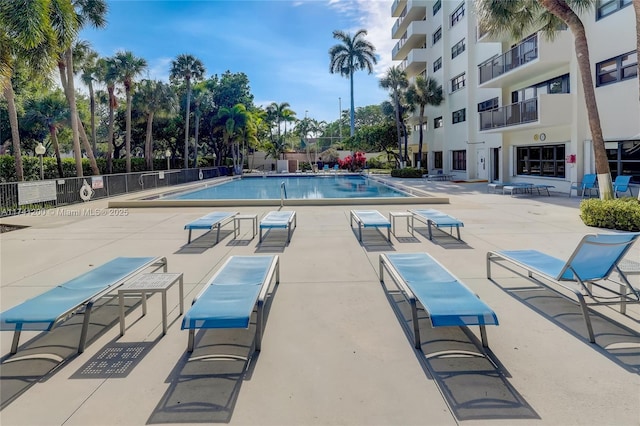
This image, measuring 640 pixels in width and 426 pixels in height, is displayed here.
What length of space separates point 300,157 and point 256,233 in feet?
179

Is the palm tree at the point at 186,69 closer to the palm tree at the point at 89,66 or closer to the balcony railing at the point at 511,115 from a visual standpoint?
the palm tree at the point at 89,66

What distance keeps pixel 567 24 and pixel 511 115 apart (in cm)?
1005

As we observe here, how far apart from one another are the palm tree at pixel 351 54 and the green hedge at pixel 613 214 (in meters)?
46.2

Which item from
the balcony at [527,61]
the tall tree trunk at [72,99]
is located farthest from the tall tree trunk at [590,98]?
the tall tree trunk at [72,99]

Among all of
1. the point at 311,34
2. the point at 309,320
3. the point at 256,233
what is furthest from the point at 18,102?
the point at 309,320

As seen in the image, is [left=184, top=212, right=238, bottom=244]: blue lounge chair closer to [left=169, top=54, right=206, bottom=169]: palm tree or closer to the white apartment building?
the white apartment building

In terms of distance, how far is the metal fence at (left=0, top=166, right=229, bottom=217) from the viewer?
1426cm

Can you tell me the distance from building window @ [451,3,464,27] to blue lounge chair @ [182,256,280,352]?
104ft

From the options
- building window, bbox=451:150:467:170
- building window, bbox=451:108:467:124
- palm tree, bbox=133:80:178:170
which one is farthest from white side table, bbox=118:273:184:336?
palm tree, bbox=133:80:178:170

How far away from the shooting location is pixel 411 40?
1596 inches

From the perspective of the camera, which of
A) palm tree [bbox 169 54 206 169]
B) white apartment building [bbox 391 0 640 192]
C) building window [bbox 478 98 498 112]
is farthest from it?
palm tree [bbox 169 54 206 169]

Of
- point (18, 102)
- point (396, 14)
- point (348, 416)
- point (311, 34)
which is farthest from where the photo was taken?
point (396, 14)

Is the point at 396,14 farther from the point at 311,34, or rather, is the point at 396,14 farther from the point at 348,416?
the point at 348,416

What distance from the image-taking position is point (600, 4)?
17266 mm
